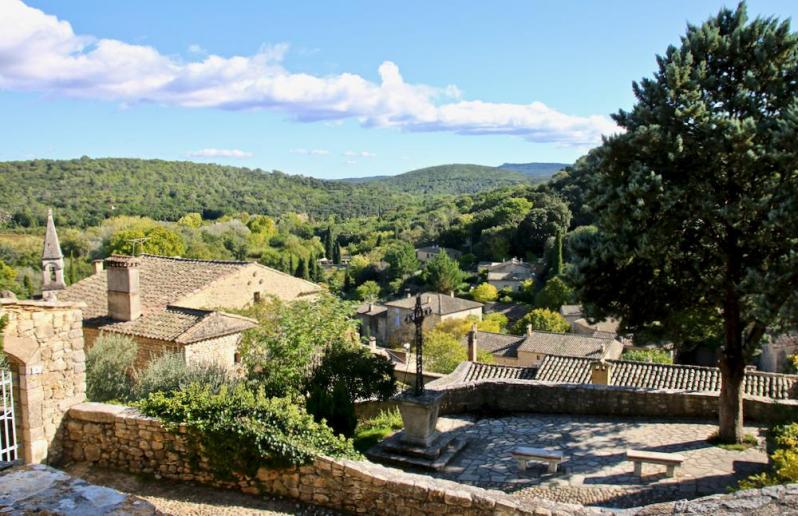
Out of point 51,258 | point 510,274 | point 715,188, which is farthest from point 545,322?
point 715,188

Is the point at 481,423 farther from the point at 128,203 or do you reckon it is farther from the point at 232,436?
the point at 128,203

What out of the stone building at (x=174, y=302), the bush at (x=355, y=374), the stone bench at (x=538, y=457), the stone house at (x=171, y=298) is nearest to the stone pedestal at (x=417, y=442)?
the stone bench at (x=538, y=457)

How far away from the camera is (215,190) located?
435 feet

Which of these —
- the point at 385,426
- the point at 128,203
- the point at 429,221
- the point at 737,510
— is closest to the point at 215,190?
the point at 128,203

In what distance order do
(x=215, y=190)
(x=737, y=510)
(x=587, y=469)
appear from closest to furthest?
(x=737, y=510) → (x=587, y=469) → (x=215, y=190)

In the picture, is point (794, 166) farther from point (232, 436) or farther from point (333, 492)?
Answer: point (232, 436)

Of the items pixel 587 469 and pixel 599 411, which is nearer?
pixel 587 469

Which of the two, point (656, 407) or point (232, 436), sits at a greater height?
point (232, 436)

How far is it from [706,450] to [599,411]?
2.54 meters

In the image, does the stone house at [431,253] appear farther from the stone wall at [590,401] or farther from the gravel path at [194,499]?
the gravel path at [194,499]

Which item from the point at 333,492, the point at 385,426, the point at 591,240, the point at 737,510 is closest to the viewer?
the point at 737,510

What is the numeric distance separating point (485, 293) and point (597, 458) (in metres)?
50.8

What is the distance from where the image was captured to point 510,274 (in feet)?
210

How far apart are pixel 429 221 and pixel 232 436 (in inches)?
3850
